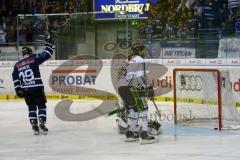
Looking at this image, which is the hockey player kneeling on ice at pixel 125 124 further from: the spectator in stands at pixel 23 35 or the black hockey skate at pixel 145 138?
the spectator in stands at pixel 23 35

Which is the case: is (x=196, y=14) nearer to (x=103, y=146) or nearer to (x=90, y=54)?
(x=90, y=54)

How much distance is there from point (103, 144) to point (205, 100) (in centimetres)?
301

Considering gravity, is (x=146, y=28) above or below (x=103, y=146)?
above

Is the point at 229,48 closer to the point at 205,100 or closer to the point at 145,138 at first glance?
the point at 205,100

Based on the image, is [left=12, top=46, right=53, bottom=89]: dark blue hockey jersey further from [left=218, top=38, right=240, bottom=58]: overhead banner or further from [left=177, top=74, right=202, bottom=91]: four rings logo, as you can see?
[left=218, top=38, right=240, bottom=58]: overhead banner

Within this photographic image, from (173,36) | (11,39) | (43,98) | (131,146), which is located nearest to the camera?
(131,146)

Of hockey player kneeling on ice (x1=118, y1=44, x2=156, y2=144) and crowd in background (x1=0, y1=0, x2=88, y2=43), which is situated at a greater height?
crowd in background (x1=0, y1=0, x2=88, y2=43)

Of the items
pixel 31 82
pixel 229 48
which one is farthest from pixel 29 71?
pixel 229 48

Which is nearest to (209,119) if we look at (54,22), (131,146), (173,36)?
(131,146)

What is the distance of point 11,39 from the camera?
18.0m

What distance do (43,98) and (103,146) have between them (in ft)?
6.08

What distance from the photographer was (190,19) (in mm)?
16125

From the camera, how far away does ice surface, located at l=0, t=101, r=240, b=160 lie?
786 centimetres

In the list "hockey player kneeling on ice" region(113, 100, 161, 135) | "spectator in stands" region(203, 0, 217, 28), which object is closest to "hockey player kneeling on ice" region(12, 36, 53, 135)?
"hockey player kneeling on ice" region(113, 100, 161, 135)
